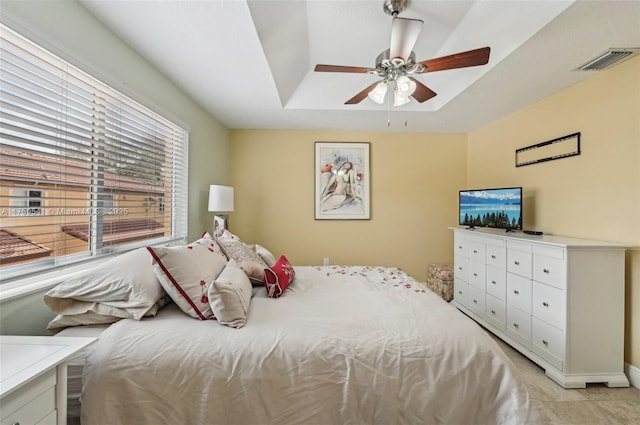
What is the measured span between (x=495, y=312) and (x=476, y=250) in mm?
658

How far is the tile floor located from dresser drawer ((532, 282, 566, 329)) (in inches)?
17.6

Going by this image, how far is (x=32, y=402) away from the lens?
81 centimetres

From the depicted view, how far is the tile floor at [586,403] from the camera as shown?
1619 millimetres

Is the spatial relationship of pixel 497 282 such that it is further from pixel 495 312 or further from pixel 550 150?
pixel 550 150

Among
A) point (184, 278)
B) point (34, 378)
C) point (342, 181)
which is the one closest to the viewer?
point (34, 378)

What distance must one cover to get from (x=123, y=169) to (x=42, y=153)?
1.84 feet

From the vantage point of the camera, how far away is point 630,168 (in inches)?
77.3

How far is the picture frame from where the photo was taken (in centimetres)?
386

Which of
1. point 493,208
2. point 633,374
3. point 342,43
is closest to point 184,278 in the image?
point 342,43

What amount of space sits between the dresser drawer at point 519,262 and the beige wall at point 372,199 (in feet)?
5.04

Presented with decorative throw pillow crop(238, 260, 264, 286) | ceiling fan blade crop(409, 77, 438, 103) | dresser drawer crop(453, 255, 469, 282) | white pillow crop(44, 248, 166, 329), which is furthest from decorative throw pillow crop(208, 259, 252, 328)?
dresser drawer crop(453, 255, 469, 282)

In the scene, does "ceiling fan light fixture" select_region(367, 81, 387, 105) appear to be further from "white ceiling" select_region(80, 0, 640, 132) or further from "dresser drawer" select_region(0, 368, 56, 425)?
"dresser drawer" select_region(0, 368, 56, 425)

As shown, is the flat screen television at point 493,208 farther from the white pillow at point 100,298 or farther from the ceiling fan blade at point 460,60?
the white pillow at point 100,298

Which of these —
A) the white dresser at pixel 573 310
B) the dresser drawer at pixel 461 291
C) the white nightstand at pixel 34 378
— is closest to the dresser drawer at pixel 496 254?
the white dresser at pixel 573 310
